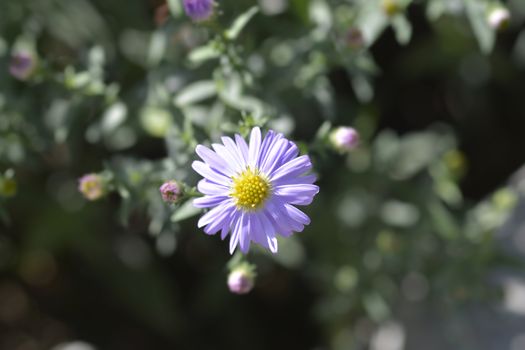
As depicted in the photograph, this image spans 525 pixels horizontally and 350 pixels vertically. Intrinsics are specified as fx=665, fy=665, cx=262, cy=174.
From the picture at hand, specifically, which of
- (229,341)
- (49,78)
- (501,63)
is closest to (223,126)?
(49,78)

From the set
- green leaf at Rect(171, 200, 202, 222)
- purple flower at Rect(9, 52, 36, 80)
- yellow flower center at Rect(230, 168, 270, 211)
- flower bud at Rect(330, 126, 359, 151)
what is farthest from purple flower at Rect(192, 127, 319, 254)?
purple flower at Rect(9, 52, 36, 80)

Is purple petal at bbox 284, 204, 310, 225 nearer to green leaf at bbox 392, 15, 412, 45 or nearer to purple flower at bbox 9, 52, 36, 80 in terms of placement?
green leaf at bbox 392, 15, 412, 45

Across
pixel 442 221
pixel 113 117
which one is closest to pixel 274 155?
pixel 113 117

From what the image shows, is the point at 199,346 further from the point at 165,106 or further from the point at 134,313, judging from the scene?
the point at 165,106

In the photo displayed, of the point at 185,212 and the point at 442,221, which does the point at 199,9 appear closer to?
the point at 185,212

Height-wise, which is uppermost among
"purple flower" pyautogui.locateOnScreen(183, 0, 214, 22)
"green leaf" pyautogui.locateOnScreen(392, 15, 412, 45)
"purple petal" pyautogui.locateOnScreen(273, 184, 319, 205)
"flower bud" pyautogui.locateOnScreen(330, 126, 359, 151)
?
"green leaf" pyautogui.locateOnScreen(392, 15, 412, 45)

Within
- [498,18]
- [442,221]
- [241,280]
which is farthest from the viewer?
[442,221]
